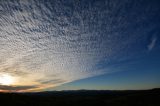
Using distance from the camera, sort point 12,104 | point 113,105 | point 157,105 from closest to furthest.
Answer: point 157,105
point 12,104
point 113,105

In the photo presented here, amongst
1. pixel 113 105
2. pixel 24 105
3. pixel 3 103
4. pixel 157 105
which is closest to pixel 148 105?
pixel 157 105

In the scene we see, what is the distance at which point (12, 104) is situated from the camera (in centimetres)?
4725

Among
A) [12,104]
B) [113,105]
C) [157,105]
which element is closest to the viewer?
[157,105]

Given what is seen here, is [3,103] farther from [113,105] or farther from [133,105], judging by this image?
[133,105]

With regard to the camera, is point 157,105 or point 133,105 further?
point 133,105

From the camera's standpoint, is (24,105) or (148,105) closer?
(148,105)

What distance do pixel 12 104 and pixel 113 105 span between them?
118 feet

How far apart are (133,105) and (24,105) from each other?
1506 inches

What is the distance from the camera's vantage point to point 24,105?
49562 mm

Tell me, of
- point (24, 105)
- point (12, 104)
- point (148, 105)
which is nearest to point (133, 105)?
point (148, 105)

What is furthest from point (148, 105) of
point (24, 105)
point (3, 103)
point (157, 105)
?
point (3, 103)

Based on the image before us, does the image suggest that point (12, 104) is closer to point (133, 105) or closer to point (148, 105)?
point (133, 105)

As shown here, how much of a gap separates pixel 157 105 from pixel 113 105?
Result: 14855 millimetres

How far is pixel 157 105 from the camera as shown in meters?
44.2
